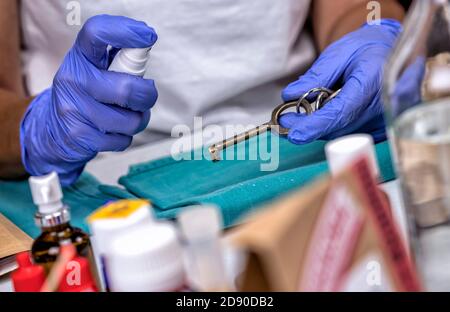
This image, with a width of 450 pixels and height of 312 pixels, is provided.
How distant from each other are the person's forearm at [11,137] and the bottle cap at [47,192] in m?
0.59

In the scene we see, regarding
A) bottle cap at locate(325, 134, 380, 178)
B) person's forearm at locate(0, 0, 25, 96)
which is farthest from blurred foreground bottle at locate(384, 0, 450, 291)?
person's forearm at locate(0, 0, 25, 96)

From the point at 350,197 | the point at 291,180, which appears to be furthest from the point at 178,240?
the point at 291,180

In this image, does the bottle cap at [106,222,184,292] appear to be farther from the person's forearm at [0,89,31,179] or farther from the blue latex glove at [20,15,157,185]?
the person's forearm at [0,89,31,179]

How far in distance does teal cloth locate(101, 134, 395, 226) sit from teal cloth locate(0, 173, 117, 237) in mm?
30

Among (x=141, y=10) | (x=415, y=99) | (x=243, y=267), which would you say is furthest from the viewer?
(x=141, y=10)

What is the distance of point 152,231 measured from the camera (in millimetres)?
483

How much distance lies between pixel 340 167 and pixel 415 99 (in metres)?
0.11

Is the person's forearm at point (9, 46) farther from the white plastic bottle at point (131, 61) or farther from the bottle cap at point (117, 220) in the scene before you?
the bottle cap at point (117, 220)

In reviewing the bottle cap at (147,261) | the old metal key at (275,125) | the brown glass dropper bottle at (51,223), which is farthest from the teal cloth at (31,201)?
the bottle cap at (147,261)

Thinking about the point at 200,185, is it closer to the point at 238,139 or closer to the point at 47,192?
the point at 238,139

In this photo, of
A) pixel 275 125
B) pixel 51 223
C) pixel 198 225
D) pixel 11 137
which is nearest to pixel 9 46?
pixel 11 137

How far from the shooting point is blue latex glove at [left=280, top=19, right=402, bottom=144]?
35.8 inches

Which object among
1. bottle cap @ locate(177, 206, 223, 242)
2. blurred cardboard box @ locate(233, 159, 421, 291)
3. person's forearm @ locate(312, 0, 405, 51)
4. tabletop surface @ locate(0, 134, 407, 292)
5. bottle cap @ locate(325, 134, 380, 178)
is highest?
person's forearm @ locate(312, 0, 405, 51)

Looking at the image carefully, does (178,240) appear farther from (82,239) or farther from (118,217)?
(82,239)
